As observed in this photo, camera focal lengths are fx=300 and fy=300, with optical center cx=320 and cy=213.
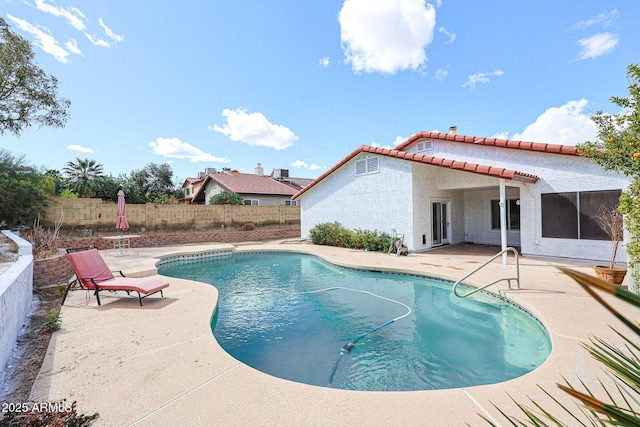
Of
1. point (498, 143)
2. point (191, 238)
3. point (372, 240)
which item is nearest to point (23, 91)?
A: point (191, 238)

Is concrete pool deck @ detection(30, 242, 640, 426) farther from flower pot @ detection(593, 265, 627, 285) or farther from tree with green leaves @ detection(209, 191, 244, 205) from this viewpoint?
tree with green leaves @ detection(209, 191, 244, 205)

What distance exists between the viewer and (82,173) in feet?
112

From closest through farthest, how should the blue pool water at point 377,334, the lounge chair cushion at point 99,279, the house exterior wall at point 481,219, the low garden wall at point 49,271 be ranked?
the blue pool water at point 377,334, the lounge chair cushion at point 99,279, the low garden wall at point 49,271, the house exterior wall at point 481,219

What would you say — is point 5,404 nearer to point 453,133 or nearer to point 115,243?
point 115,243

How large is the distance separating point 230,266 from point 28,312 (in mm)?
7699

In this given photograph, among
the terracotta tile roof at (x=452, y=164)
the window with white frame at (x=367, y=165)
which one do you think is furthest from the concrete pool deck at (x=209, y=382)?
the window with white frame at (x=367, y=165)

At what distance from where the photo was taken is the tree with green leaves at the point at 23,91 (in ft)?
40.8

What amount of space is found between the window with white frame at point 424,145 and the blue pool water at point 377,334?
9.91 meters

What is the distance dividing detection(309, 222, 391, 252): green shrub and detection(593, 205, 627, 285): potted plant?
7.83 meters

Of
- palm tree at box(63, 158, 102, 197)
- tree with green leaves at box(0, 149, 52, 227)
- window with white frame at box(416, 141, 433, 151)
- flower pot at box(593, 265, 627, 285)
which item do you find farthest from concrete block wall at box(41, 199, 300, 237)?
flower pot at box(593, 265, 627, 285)

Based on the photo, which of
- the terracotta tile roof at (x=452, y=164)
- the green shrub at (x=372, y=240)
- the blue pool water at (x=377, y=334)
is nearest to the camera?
the blue pool water at (x=377, y=334)

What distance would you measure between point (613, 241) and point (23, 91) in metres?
23.5

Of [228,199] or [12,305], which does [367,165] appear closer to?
[228,199]

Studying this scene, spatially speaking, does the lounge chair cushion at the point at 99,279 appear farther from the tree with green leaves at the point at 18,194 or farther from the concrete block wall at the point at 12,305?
the tree with green leaves at the point at 18,194
